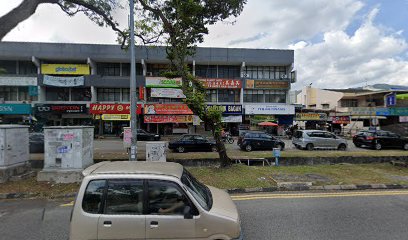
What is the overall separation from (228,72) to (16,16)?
30028 mm

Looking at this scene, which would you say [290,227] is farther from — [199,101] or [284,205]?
[199,101]

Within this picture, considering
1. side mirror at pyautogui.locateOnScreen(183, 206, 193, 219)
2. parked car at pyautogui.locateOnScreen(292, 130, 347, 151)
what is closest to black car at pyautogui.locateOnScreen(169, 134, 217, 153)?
parked car at pyautogui.locateOnScreen(292, 130, 347, 151)

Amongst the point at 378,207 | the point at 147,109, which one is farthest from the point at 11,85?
the point at 378,207

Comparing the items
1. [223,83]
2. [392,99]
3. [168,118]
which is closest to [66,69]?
[168,118]

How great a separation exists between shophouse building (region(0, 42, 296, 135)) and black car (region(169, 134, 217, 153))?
13201 mm

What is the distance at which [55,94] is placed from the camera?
35.5 m

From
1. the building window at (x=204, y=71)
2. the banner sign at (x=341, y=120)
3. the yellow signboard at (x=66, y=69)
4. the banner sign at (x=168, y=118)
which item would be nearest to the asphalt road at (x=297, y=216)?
the banner sign at (x=168, y=118)

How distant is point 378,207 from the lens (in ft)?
22.5

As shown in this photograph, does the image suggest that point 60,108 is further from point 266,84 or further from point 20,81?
point 266,84

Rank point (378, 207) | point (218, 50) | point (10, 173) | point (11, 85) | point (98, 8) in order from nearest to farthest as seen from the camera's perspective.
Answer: point (378, 207), point (10, 173), point (98, 8), point (11, 85), point (218, 50)

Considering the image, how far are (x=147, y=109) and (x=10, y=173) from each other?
24.1m

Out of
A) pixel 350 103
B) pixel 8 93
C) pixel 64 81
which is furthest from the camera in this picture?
pixel 350 103

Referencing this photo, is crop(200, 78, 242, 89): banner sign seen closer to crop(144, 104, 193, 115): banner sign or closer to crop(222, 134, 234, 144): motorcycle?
crop(144, 104, 193, 115): banner sign

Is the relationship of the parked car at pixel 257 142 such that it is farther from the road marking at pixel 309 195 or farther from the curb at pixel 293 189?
the road marking at pixel 309 195
